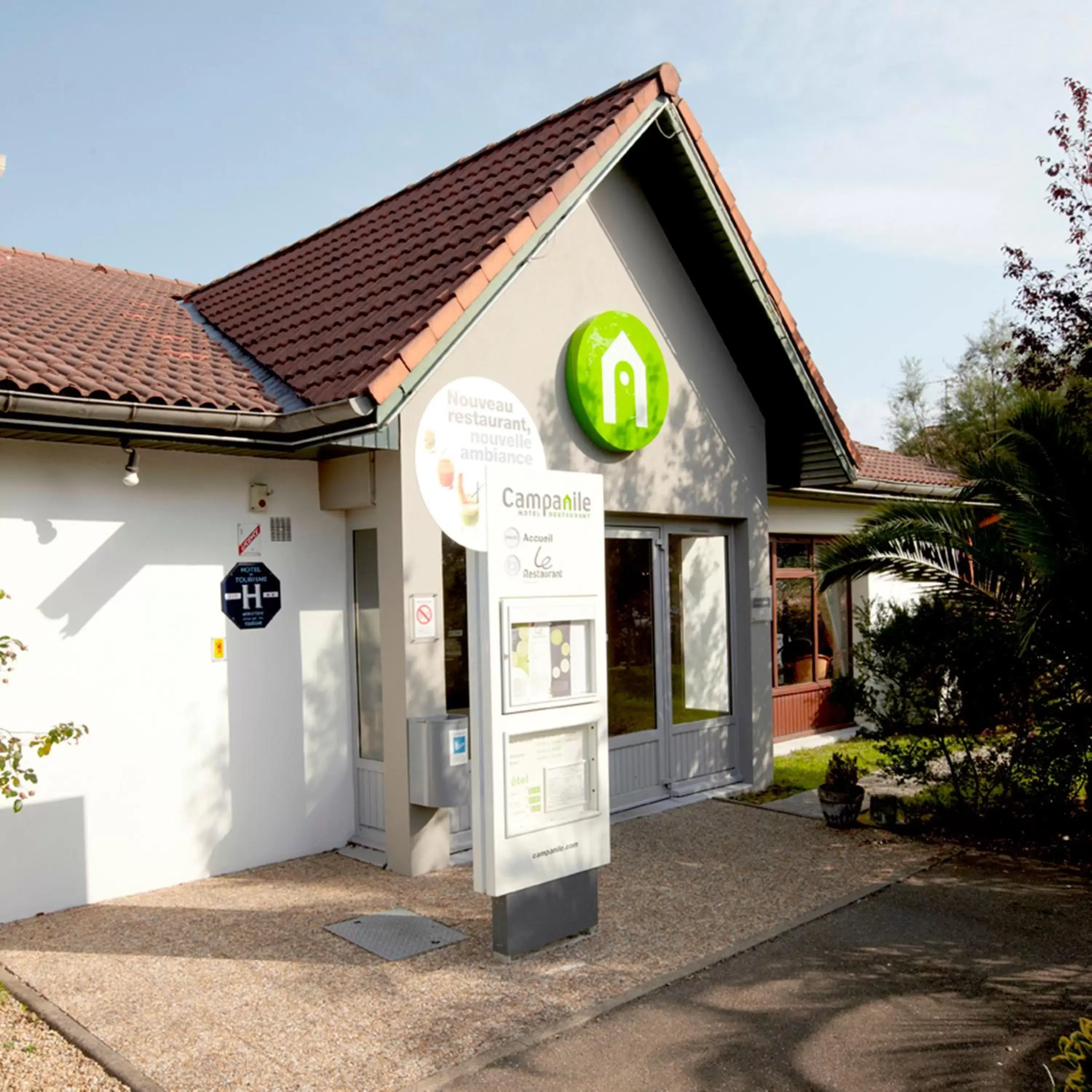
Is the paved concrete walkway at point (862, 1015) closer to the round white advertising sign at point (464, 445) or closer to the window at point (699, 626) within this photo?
the window at point (699, 626)

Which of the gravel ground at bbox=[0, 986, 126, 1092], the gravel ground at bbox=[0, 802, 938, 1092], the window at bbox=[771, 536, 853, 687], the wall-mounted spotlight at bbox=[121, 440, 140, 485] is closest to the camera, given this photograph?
the gravel ground at bbox=[0, 986, 126, 1092]

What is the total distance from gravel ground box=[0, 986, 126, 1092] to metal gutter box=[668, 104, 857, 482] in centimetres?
810

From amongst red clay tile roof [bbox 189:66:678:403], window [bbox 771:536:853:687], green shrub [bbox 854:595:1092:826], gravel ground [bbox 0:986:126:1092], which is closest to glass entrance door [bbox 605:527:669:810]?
green shrub [bbox 854:595:1092:826]

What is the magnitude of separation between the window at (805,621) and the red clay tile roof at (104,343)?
24.5 ft

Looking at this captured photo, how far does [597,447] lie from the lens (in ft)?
30.0

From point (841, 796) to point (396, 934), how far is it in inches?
169

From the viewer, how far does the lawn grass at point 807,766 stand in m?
10.5

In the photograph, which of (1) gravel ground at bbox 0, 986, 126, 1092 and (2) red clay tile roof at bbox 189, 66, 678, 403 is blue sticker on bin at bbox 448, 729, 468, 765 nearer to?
(2) red clay tile roof at bbox 189, 66, 678, 403

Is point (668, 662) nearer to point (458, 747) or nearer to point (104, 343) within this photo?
point (458, 747)

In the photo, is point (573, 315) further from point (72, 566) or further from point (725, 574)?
point (72, 566)

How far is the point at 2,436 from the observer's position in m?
6.80

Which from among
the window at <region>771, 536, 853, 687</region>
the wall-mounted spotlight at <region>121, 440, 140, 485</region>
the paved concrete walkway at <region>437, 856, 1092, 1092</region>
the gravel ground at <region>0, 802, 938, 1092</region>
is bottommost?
the paved concrete walkway at <region>437, 856, 1092, 1092</region>

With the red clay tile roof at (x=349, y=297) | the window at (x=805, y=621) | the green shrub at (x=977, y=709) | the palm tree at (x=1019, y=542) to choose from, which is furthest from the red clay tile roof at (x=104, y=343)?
the window at (x=805, y=621)

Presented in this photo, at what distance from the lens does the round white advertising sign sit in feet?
25.8
